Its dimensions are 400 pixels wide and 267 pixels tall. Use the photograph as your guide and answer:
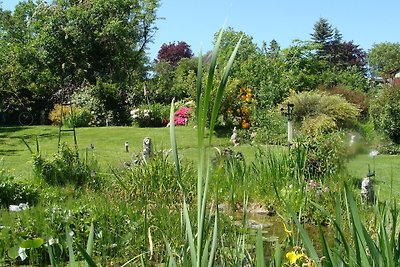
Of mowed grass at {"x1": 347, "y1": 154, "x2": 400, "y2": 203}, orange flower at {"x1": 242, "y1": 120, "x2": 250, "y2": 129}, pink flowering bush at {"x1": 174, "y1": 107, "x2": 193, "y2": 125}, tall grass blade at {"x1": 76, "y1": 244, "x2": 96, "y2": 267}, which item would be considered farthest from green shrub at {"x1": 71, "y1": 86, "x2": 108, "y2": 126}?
tall grass blade at {"x1": 76, "y1": 244, "x2": 96, "y2": 267}

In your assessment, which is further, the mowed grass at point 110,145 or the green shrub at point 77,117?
the green shrub at point 77,117

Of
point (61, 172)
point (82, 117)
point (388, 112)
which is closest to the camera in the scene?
point (61, 172)

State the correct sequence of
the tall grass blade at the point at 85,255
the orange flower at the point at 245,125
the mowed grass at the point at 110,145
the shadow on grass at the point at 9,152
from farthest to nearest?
the orange flower at the point at 245,125, the shadow on grass at the point at 9,152, the mowed grass at the point at 110,145, the tall grass blade at the point at 85,255

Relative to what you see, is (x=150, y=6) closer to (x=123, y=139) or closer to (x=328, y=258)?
(x=123, y=139)

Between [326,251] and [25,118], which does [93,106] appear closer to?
[25,118]

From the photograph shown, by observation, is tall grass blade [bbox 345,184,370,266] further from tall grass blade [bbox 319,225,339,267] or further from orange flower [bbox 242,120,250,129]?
orange flower [bbox 242,120,250,129]

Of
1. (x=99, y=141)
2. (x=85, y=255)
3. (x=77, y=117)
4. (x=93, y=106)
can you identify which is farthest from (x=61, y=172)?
(x=93, y=106)

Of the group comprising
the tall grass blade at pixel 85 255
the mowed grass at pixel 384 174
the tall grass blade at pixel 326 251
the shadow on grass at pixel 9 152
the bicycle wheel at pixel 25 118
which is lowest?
the mowed grass at pixel 384 174

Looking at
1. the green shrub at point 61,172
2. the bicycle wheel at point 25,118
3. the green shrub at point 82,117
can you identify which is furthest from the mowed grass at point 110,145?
the bicycle wheel at point 25,118

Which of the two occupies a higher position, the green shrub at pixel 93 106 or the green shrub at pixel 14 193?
the green shrub at pixel 93 106

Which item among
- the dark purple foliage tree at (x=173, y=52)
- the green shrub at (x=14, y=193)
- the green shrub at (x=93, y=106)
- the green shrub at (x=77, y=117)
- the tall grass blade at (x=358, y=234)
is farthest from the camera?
the dark purple foliage tree at (x=173, y=52)

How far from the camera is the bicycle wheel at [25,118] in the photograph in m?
19.7

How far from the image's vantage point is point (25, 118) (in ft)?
64.8

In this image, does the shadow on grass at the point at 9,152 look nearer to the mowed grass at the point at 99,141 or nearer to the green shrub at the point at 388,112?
the mowed grass at the point at 99,141
